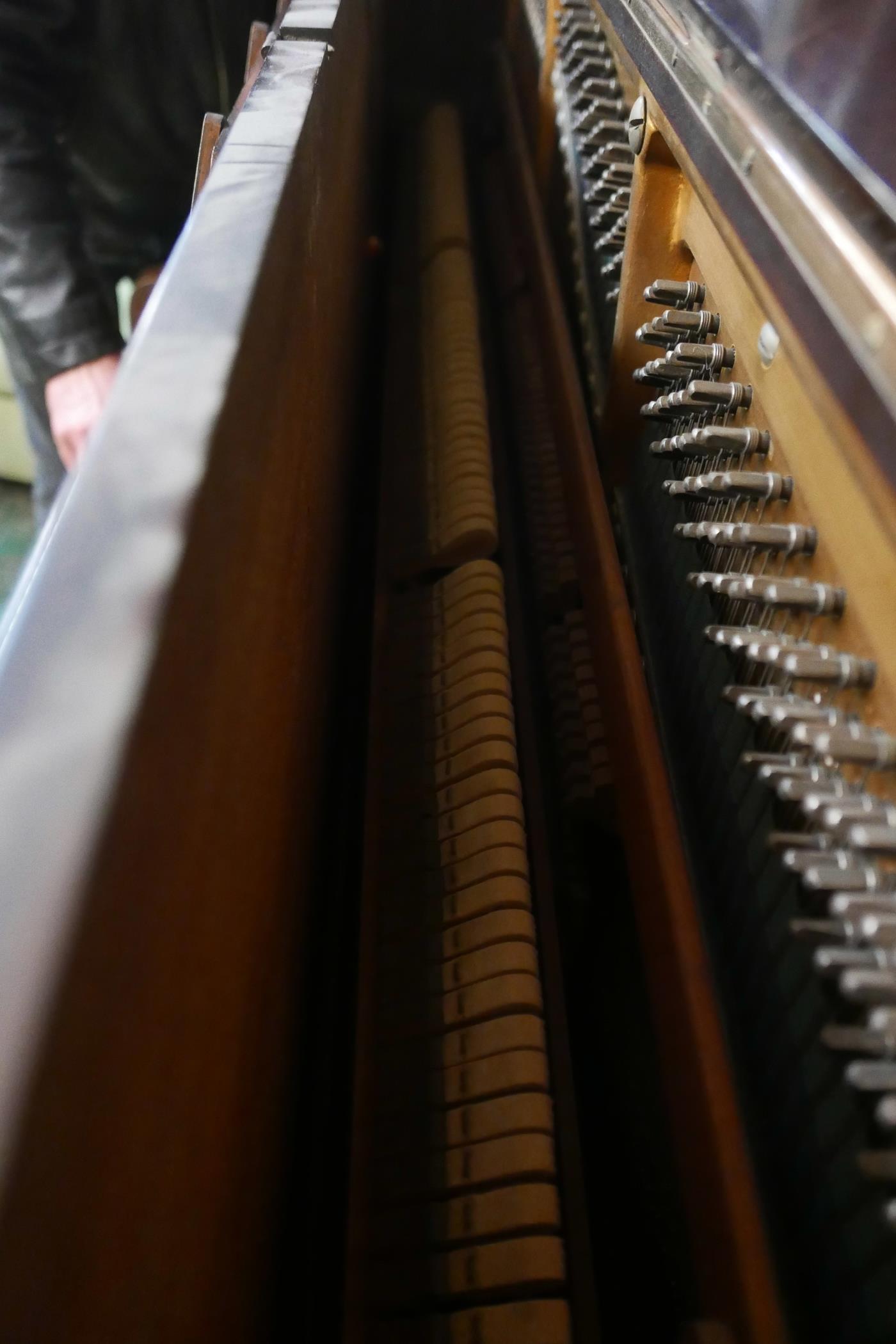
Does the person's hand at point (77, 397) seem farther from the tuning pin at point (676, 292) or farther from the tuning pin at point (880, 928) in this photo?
the tuning pin at point (880, 928)

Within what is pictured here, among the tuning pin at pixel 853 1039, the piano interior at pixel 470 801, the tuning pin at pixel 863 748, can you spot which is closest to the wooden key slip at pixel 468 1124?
the piano interior at pixel 470 801

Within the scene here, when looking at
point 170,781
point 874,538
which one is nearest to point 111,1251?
point 170,781

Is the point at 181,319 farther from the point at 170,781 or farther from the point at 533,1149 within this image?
the point at 533,1149

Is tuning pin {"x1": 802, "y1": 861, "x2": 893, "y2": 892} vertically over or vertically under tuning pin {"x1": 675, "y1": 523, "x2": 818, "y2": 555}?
under

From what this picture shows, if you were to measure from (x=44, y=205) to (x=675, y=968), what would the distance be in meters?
1.53

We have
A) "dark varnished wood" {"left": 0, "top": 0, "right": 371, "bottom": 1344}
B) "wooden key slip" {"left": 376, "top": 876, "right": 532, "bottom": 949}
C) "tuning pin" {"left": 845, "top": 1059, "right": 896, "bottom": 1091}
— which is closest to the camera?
"dark varnished wood" {"left": 0, "top": 0, "right": 371, "bottom": 1344}

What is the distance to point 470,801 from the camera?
811 mm

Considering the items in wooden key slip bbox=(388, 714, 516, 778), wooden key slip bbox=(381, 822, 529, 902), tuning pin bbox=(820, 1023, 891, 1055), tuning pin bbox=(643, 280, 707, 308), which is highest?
tuning pin bbox=(643, 280, 707, 308)

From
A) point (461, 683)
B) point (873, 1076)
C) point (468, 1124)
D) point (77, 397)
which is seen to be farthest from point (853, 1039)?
point (77, 397)

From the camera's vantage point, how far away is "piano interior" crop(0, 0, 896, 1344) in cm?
34

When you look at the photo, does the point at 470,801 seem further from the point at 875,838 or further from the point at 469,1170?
the point at 875,838

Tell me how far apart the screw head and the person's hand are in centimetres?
99

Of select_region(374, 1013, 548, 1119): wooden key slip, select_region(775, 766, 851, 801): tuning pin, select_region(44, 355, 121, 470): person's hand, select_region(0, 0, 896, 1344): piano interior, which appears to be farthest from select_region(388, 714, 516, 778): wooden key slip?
select_region(44, 355, 121, 470): person's hand

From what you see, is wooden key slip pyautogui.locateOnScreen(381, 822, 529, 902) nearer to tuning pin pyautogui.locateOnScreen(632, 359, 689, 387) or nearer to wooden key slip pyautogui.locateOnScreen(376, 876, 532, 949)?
wooden key slip pyautogui.locateOnScreen(376, 876, 532, 949)
